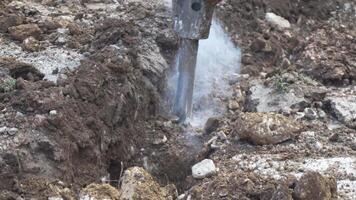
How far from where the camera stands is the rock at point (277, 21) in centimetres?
814

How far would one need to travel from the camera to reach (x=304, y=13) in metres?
8.55

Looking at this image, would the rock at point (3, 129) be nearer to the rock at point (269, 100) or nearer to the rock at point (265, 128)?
the rock at point (265, 128)

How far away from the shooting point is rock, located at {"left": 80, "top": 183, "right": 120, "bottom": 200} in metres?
4.66

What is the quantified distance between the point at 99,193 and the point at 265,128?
5.48 ft

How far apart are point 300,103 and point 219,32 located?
1.65 meters

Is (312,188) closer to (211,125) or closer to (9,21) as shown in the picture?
(211,125)

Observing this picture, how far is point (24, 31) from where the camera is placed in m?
6.47

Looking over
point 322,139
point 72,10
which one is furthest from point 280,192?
point 72,10

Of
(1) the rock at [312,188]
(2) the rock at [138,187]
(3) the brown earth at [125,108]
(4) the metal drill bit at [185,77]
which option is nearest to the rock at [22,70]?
(3) the brown earth at [125,108]

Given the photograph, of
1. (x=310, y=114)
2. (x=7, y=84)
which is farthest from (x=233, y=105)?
(x=7, y=84)

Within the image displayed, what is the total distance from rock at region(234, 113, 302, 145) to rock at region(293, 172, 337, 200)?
0.99 metres

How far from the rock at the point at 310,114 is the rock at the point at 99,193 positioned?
217cm

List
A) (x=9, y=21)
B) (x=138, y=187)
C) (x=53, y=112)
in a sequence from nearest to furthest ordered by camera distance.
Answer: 1. (x=138, y=187)
2. (x=53, y=112)
3. (x=9, y=21)

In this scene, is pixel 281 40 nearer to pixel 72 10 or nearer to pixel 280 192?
pixel 72 10
